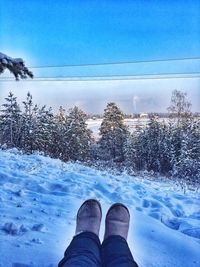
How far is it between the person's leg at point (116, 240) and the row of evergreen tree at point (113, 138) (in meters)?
0.22

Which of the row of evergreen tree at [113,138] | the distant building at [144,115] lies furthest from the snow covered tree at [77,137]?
the distant building at [144,115]

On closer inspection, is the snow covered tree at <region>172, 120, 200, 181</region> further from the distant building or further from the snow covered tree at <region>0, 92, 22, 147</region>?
the snow covered tree at <region>0, 92, 22, 147</region>

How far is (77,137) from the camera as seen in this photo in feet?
5.25

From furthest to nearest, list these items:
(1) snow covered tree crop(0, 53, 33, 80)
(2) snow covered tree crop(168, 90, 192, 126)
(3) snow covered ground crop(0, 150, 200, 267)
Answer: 1. (2) snow covered tree crop(168, 90, 192, 126)
2. (3) snow covered ground crop(0, 150, 200, 267)
3. (1) snow covered tree crop(0, 53, 33, 80)

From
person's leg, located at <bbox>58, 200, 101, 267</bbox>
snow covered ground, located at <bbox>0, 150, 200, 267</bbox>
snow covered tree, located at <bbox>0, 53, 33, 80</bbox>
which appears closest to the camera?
person's leg, located at <bbox>58, 200, 101, 267</bbox>

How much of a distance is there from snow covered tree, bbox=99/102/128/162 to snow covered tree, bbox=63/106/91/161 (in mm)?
69

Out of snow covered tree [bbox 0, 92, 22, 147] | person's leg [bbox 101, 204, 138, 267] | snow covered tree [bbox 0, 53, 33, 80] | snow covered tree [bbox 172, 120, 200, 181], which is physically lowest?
person's leg [bbox 101, 204, 138, 267]

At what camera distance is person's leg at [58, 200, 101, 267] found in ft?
3.48

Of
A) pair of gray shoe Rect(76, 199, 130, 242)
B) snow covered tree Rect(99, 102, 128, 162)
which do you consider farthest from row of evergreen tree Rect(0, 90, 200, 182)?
pair of gray shoe Rect(76, 199, 130, 242)

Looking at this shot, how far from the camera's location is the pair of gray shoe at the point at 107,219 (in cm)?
139

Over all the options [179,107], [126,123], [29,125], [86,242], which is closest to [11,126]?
[29,125]

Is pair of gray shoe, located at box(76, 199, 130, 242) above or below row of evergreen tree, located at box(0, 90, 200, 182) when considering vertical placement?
below

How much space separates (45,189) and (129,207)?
41 cm

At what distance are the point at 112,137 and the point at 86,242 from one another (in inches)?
19.6
